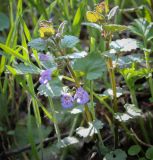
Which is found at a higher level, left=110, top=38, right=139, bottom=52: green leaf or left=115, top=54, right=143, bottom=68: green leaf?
left=110, top=38, right=139, bottom=52: green leaf

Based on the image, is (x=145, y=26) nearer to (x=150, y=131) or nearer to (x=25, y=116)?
(x=150, y=131)

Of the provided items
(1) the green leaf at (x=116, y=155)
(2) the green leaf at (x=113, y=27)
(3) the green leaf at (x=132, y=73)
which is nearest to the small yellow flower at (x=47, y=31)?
(2) the green leaf at (x=113, y=27)

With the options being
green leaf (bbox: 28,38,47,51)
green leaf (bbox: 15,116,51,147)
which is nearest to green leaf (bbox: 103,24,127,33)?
green leaf (bbox: 28,38,47,51)

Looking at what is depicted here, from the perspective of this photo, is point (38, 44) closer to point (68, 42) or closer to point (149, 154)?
point (68, 42)

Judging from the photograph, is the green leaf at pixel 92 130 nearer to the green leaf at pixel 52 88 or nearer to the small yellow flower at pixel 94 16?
the green leaf at pixel 52 88

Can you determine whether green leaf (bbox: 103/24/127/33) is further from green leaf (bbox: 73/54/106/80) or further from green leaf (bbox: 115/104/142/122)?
green leaf (bbox: 115/104/142/122)

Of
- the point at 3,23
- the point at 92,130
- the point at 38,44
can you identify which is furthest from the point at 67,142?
the point at 3,23
